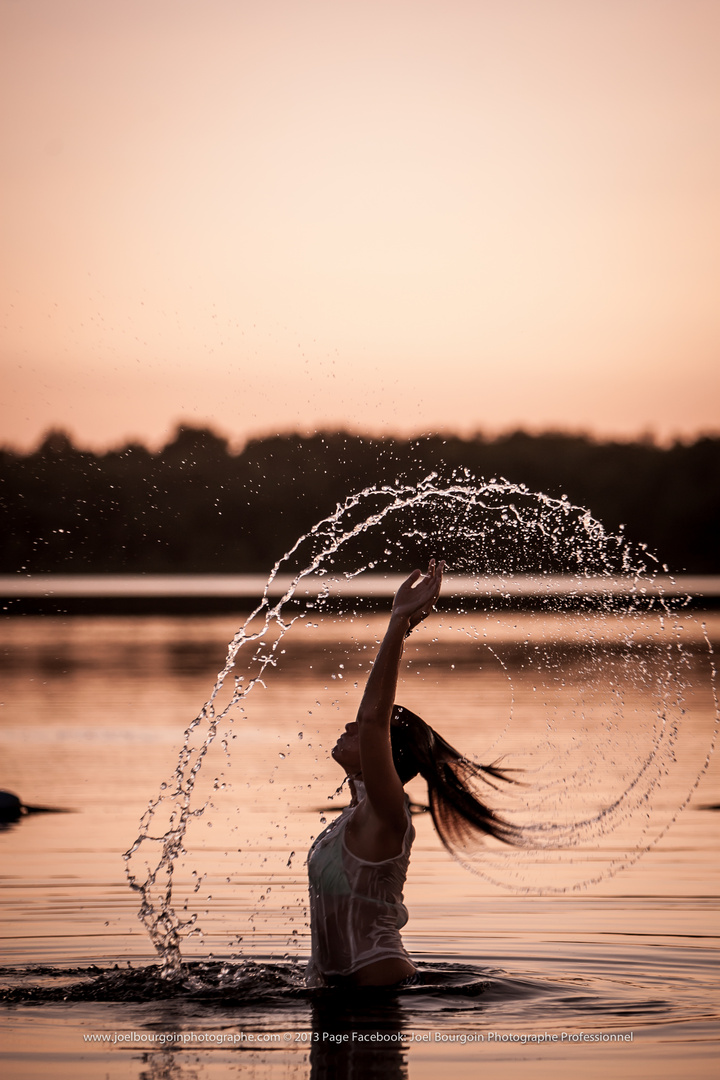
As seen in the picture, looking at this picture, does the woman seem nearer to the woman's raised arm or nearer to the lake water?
the woman's raised arm

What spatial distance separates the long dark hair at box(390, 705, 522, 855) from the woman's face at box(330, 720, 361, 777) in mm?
295

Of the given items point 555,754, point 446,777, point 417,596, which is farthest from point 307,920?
point 555,754

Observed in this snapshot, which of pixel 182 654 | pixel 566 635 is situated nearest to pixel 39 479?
pixel 566 635

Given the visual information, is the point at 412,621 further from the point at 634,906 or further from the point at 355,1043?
the point at 634,906

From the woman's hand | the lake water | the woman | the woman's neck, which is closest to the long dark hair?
the woman

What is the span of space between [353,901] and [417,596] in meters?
1.80

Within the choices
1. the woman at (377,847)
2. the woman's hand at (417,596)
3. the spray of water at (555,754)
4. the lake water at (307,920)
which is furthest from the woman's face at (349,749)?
the lake water at (307,920)

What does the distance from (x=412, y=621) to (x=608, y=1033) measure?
3.03 meters

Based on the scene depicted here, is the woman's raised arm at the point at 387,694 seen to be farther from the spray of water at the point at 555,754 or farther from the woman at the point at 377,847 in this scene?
the spray of water at the point at 555,754

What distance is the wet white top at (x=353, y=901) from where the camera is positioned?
827 centimetres

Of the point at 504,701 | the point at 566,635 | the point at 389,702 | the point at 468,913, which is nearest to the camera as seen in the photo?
the point at 389,702

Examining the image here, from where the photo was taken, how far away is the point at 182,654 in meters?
47.8

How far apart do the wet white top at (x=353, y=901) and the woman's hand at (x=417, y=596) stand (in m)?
1.21

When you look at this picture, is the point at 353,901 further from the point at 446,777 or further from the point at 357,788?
the point at 446,777
